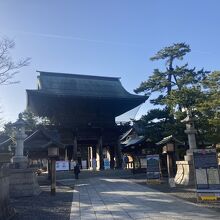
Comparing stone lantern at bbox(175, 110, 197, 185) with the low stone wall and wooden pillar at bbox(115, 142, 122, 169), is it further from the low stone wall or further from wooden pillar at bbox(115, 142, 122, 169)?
wooden pillar at bbox(115, 142, 122, 169)

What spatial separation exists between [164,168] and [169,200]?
15.2 m

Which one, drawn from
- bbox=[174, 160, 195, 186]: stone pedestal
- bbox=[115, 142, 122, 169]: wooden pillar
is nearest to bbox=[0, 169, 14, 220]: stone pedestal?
bbox=[174, 160, 195, 186]: stone pedestal

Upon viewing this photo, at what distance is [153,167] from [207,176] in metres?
7.98

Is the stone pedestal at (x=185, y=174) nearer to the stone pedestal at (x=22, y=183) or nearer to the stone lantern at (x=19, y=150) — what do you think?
the stone pedestal at (x=22, y=183)

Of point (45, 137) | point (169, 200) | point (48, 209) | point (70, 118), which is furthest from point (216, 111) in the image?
point (70, 118)

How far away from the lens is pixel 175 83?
2622cm

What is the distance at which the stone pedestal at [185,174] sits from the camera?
15.8 metres

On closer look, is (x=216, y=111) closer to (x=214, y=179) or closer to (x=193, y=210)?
(x=214, y=179)

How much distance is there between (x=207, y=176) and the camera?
9984 millimetres

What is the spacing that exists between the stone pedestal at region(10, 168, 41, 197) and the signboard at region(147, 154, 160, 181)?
22.1ft

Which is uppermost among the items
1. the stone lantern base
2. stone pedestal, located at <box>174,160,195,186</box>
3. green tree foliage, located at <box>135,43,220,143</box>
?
green tree foliage, located at <box>135,43,220,143</box>

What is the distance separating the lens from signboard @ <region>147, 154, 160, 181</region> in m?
17.7

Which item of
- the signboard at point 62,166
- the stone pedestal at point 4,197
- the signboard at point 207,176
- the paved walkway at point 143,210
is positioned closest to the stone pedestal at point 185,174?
the paved walkway at point 143,210

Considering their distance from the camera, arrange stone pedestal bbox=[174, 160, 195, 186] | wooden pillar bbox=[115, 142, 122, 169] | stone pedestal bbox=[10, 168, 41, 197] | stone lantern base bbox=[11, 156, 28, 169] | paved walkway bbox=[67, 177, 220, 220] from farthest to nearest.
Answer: wooden pillar bbox=[115, 142, 122, 169]
stone lantern base bbox=[11, 156, 28, 169]
stone pedestal bbox=[174, 160, 195, 186]
stone pedestal bbox=[10, 168, 41, 197]
paved walkway bbox=[67, 177, 220, 220]
